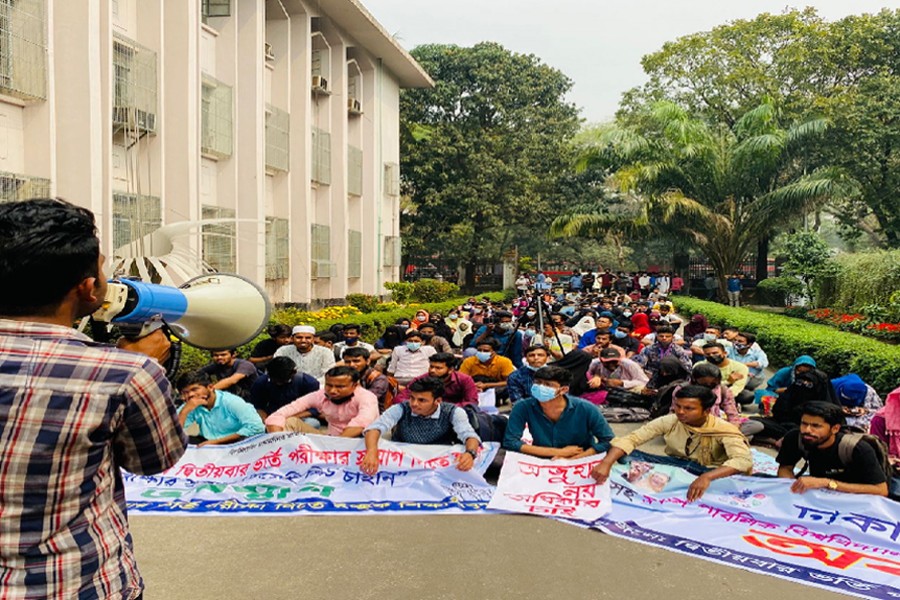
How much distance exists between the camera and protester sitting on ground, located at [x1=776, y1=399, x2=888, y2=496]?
5141mm

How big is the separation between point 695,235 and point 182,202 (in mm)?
20486

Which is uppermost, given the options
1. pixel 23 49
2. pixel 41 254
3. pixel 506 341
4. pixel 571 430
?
pixel 23 49

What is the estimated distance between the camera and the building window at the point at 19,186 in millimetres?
10418

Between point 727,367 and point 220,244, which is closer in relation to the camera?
point 727,367

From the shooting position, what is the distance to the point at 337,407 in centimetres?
728

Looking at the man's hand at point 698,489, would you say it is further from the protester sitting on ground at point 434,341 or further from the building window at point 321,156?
the building window at point 321,156

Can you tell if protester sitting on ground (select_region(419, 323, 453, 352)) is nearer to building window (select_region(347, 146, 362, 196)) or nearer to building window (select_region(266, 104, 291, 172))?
building window (select_region(266, 104, 291, 172))

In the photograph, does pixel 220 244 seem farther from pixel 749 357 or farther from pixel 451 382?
pixel 749 357

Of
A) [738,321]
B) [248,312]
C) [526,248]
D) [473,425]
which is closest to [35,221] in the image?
[248,312]

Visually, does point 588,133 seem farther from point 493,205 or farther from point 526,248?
point 526,248

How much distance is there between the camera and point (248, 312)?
276 cm

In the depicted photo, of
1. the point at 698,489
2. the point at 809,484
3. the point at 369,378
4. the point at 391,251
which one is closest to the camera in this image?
the point at 809,484

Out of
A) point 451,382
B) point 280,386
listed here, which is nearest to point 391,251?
point 280,386

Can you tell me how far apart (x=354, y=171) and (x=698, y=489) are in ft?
71.6
